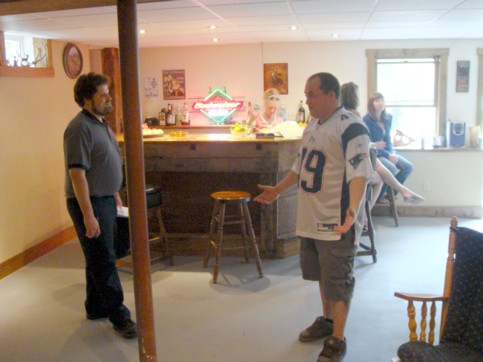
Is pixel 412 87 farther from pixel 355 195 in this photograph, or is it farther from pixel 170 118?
pixel 355 195

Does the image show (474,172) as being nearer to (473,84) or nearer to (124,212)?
(473,84)

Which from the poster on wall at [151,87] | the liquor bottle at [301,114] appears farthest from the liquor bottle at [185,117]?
the liquor bottle at [301,114]

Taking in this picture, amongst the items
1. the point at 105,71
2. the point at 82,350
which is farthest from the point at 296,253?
the point at 105,71

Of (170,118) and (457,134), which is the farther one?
(170,118)

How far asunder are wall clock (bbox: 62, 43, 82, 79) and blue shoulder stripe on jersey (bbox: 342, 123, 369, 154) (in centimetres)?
383

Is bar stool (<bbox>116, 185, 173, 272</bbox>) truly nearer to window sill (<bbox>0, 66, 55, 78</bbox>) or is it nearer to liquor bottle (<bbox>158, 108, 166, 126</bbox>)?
window sill (<bbox>0, 66, 55, 78</bbox>)

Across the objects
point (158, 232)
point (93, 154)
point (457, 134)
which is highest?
point (93, 154)

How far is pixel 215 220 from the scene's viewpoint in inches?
159

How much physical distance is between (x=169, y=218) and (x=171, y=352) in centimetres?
191

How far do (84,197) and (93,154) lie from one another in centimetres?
25

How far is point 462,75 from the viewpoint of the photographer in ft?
19.5

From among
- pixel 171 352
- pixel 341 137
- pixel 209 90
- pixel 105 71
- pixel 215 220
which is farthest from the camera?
pixel 209 90

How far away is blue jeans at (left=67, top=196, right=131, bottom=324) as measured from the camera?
9.46ft

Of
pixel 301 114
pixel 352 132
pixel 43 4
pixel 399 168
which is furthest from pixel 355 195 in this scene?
pixel 301 114
